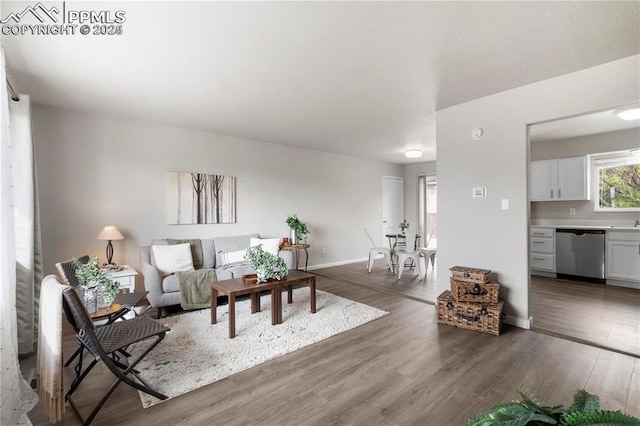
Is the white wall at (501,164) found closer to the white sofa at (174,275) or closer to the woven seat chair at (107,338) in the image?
the white sofa at (174,275)

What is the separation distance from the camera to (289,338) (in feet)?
9.65

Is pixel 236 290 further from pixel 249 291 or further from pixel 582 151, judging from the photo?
pixel 582 151

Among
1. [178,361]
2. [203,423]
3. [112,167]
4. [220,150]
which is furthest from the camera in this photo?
[220,150]

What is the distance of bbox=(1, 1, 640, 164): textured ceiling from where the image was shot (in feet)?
6.43

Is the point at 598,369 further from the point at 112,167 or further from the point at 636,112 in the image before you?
the point at 112,167

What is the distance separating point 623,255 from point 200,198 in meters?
6.64

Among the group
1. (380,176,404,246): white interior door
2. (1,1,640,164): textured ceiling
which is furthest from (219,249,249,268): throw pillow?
(380,176,404,246): white interior door

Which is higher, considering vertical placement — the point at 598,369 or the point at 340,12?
the point at 340,12

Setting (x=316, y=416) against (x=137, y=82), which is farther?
(x=137, y=82)

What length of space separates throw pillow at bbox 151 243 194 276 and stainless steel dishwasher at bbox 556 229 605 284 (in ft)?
19.9

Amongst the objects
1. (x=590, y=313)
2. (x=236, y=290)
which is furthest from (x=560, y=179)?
(x=236, y=290)

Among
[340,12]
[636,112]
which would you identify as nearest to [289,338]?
[340,12]

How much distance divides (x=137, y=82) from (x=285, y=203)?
10.9ft

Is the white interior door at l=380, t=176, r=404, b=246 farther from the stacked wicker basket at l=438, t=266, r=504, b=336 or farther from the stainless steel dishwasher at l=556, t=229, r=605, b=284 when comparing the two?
the stacked wicker basket at l=438, t=266, r=504, b=336
